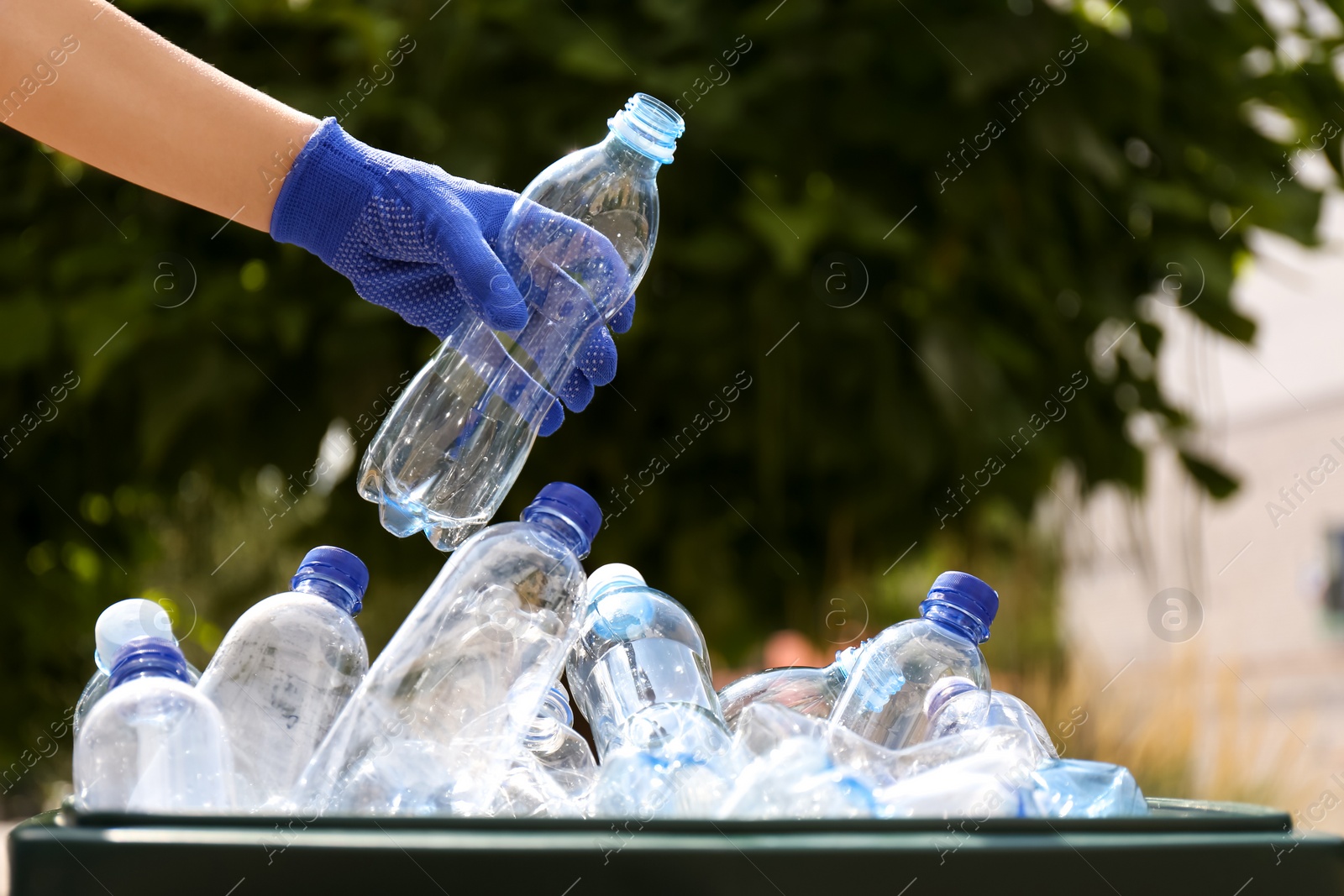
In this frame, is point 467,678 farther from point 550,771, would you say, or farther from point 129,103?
point 129,103

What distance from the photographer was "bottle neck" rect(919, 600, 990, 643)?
73 centimetres

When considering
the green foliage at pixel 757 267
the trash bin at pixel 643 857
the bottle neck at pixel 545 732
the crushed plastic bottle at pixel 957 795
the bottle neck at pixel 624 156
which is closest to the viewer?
the trash bin at pixel 643 857

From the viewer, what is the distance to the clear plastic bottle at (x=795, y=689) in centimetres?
84

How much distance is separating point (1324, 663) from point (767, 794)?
15.7ft

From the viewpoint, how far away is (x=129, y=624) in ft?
2.36

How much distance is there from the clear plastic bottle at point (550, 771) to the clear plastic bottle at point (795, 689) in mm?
116

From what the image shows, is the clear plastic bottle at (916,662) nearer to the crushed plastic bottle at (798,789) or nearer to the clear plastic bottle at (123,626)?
the crushed plastic bottle at (798,789)

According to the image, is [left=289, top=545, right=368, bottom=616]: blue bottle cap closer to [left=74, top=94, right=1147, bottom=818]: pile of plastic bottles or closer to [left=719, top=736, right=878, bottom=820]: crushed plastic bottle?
[left=74, top=94, right=1147, bottom=818]: pile of plastic bottles

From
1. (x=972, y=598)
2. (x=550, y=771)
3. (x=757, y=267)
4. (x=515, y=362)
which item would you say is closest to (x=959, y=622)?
(x=972, y=598)

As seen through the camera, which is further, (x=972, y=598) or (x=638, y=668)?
(x=638, y=668)

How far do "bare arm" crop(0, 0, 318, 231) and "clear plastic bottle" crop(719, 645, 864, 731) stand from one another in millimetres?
544

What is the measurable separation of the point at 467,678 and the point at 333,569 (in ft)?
0.36

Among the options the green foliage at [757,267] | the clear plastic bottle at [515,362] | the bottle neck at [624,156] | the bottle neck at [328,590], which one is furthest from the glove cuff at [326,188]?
the green foliage at [757,267]

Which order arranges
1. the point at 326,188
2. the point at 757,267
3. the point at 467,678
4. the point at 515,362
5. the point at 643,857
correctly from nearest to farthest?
the point at 643,857, the point at 467,678, the point at 326,188, the point at 515,362, the point at 757,267
